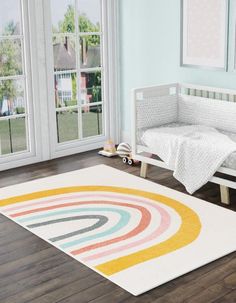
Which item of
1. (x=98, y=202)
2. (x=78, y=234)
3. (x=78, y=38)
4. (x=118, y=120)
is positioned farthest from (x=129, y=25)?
(x=78, y=234)

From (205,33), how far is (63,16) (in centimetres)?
124

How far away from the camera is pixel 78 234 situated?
3195 millimetres

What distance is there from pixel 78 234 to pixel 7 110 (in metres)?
1.71

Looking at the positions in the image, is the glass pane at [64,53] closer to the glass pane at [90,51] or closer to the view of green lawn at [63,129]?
the glass pane at [90,51]

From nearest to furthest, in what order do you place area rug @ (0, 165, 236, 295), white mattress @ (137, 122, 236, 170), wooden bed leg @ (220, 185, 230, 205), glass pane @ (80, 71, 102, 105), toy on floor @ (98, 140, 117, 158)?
area rug @ (0, 165, 236, 295) < white mattress @ (137, 122, 236, 170) < wooden bed leg @ (220, 185, 230, 205) < toy on floor @ (98, 140, 117, 158) < glass pane @ (80, 71, 102, 105)

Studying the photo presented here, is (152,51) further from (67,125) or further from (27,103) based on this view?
(27,103)

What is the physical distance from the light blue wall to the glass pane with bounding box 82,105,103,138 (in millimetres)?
231

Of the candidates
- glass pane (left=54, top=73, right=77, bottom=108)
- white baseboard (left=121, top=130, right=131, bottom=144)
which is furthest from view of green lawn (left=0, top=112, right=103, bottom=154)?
white baseboard (left=121, top=130, right=131, bottom=144)

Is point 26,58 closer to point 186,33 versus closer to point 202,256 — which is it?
point 186,33

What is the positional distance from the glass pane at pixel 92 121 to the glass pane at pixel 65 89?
0.56ft

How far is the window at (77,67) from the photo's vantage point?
4.71 meters

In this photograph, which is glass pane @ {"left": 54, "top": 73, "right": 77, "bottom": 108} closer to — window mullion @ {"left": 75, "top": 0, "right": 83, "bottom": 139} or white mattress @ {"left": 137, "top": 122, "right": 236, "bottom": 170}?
window mullion @ {"left": 75, "top": 0, "right": 83, "bottom": 139}

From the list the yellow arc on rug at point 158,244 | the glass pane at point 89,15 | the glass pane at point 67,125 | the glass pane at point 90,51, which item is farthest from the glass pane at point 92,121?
the yellow arc on rug at point 158,244

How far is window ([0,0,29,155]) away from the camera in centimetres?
439
